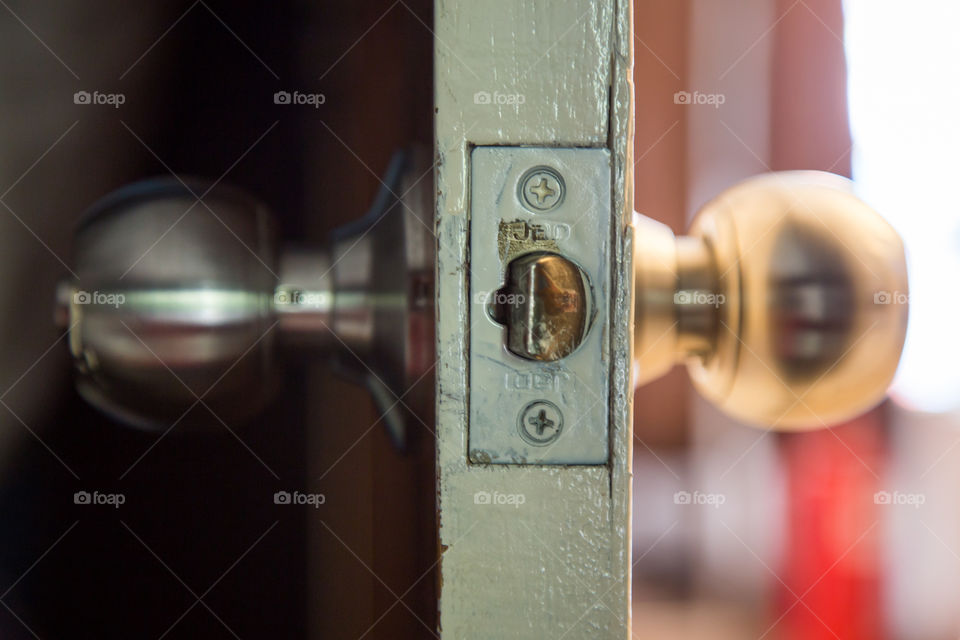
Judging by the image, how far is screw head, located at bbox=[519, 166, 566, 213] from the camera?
25 cm

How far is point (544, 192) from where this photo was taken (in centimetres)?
25

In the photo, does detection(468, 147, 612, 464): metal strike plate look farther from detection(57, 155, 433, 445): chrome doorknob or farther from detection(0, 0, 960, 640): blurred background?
detection(0, 0, 960, 640): blurred background

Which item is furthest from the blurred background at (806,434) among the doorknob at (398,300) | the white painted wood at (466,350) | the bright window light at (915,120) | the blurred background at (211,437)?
the white painted wood at (466,350)

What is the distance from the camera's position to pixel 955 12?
1.23 metres

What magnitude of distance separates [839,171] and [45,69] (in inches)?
51.2

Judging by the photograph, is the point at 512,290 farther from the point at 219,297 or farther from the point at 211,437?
the point at 211,437

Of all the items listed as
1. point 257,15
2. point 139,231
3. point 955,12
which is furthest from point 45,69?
point 955,12

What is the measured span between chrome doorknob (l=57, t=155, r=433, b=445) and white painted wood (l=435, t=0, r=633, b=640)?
18cm

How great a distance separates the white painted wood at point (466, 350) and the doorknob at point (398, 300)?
0.09 metres

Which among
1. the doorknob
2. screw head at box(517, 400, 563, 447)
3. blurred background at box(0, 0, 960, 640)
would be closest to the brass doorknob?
the doorknob

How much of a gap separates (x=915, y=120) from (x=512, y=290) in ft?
4.30

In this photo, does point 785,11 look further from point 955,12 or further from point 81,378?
point 81,378

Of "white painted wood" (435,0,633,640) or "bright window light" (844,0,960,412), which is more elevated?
"bright window light" (844,0,960,412)

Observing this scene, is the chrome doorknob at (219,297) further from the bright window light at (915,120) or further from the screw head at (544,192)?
the bright window light at (915,120)
